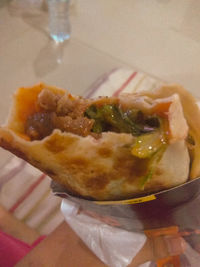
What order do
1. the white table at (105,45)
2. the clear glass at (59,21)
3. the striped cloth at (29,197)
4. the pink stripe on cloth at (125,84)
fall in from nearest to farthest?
the striped cloth at (29,197) → the pink stripe on cloth at (125,84) → the white table at (105,45) → the clear glass at (59,21)

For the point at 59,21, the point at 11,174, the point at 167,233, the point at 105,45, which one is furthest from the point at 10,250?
the point at 59,21

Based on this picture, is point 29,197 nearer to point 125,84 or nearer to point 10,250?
point 10,250

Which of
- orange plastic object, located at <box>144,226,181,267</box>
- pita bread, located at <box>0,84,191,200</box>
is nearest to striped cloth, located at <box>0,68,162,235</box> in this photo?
orange plastic object, located at <box>144,226,181,267</box>

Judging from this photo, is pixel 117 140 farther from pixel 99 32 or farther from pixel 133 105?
pixel 99 32

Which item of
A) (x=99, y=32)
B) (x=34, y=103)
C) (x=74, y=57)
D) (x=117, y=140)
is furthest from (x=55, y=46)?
(x=117, y=140)

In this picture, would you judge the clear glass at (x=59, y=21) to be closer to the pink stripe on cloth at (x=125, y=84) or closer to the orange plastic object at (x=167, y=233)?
the pink stripe on cloth at (x=125, y=84)

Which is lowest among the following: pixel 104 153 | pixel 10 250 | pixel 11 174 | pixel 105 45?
pixel 10 250

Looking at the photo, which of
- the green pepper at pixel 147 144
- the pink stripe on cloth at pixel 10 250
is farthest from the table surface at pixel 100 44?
the green pepper at pixel 147 144
